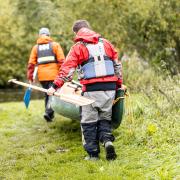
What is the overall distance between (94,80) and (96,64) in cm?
21

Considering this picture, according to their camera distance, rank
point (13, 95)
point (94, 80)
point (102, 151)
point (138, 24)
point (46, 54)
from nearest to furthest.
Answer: point (94, 80)
point (102, 151)
point (46, 54)
point (138, 24)
point (13, 95)

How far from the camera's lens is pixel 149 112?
8141 mm

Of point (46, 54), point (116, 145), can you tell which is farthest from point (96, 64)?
point (46, 54)

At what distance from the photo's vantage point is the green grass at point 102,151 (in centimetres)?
574

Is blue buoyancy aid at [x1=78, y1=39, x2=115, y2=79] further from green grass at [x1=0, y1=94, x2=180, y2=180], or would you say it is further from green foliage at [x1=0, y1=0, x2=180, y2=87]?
green foliage at [x1=0, y1=0, x2=180, y2=87]

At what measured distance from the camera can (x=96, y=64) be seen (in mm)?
6301

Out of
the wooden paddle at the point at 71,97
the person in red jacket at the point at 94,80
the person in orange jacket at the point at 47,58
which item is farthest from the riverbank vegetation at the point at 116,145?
the person in orange jacket at the point at 47,58

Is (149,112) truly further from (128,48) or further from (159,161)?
(128,48)

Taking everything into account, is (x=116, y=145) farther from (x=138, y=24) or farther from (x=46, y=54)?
(x=138, y=24)

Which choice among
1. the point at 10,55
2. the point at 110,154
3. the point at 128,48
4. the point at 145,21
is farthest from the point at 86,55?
the point at 10,55

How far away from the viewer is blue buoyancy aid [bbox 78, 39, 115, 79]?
6.29 m

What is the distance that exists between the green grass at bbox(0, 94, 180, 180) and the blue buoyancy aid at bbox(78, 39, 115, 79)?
1.15 metres

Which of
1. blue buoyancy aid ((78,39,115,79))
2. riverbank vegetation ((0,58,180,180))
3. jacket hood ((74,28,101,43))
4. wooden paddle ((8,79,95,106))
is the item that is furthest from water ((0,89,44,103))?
blue buoyancy aid ((78,39,115,79))

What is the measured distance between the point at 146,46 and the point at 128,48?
0.92 m
